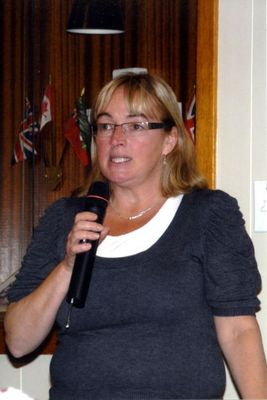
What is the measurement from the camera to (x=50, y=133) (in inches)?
138

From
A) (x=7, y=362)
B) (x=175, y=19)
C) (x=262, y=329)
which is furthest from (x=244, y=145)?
(x=175, y=19)

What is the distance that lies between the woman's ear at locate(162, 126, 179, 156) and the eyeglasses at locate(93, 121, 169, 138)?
4 centimetres

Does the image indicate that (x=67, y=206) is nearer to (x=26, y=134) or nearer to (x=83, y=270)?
(x=83, y=270)

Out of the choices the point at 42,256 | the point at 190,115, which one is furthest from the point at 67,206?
the point at 190,115

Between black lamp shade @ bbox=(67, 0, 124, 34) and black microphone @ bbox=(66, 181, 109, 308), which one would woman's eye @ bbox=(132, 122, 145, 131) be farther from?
black lamp shade @ bbox=(67, 0, 124, 34)

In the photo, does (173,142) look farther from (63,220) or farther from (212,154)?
(63,220)

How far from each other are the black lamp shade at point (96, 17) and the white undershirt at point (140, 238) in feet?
5.05

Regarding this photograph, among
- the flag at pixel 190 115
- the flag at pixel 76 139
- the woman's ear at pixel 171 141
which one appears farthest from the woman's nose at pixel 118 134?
the flag at pixel 76 139

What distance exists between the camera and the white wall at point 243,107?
156cm

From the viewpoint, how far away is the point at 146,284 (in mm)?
1383

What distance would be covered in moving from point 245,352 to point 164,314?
0.17m

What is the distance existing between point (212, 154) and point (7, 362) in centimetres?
80

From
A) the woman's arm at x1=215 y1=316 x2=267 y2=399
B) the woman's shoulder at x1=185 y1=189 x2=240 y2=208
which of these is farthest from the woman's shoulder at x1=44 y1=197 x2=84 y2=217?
the woman's arm at x1=215 y1=316 x2=267 y2=399

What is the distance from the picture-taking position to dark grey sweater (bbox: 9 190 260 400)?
4.42ft
